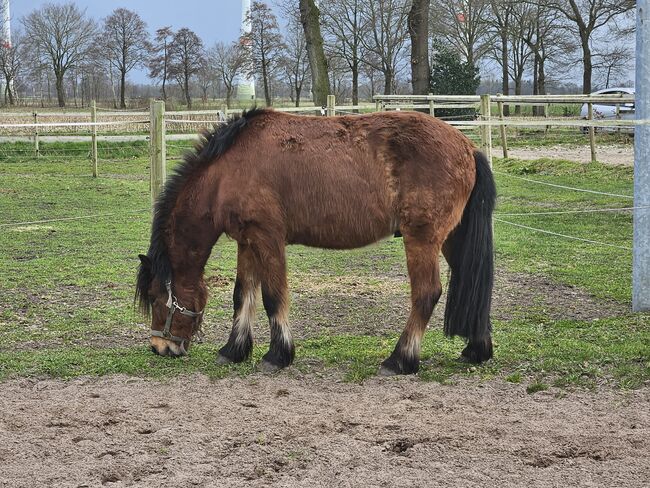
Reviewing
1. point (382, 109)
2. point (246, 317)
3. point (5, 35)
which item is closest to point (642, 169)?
point (246, 317)

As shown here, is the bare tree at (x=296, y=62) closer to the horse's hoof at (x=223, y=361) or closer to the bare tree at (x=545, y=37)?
the bare tree at (x=545, y=37)

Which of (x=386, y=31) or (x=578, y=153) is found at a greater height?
(x=386, y=31)

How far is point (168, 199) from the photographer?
5.40 m

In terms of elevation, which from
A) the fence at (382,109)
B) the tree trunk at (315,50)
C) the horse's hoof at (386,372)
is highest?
the tree trunk at (315,50)

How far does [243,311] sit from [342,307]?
1701mm

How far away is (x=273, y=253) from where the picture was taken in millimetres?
5133

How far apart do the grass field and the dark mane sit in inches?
21.4

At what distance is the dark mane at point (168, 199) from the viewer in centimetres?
534

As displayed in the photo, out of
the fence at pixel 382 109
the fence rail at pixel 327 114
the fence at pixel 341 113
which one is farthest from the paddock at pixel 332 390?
the fence rail at pixel 327 114

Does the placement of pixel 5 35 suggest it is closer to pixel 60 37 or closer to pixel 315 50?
pixel 60 37

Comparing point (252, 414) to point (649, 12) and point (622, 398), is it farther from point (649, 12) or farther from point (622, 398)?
point (649, 12)

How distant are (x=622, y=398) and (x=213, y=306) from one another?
3.76m

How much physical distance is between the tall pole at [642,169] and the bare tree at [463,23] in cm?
2856

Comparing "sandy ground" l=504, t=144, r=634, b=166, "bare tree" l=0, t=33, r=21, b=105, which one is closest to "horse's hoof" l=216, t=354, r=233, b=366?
"sandy ground" l=504, t=144, r=634, b=166
